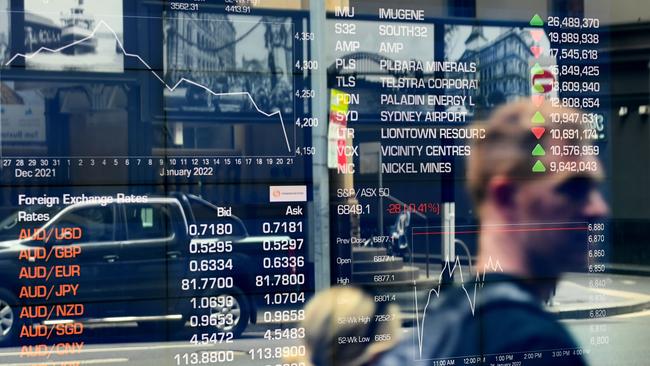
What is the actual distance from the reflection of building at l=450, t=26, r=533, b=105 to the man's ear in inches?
20.8

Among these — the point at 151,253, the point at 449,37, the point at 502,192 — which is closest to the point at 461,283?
the point at 502,192

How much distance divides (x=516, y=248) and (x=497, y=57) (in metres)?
1.30

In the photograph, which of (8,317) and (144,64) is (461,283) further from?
(8,317)

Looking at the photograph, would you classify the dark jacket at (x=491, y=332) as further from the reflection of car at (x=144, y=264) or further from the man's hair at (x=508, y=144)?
the reflection of car at (x=144, y=264)

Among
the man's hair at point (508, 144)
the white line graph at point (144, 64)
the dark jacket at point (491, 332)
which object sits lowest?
the dark jacket at point (491, 332)

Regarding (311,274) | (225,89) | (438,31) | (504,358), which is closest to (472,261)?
(504,358)

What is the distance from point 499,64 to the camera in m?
5.93

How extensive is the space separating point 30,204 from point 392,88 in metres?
2.35

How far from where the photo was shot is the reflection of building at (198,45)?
533 centimetres

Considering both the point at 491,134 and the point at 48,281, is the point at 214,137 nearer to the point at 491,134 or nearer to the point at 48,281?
the point at 48,281

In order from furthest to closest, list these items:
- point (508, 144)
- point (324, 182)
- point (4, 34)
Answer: point (508, 144)
point (324, 182)
point (4, 34)

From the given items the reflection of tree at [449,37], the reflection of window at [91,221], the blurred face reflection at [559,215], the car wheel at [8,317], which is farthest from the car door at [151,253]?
the blurred face reflection at [559,215]

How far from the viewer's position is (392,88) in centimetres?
570

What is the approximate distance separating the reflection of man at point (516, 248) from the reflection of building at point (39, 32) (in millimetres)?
2733
